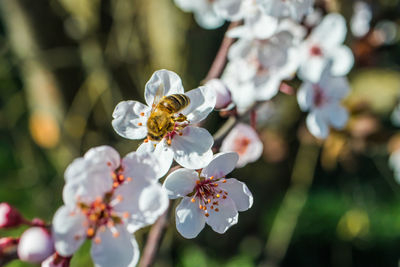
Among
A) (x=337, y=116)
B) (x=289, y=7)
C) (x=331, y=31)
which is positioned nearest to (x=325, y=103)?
(x=337, y=116)

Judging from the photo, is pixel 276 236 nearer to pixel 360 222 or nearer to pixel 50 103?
pixel 360 222

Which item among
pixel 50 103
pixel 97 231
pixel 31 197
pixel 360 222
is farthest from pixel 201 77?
pixel 97 231

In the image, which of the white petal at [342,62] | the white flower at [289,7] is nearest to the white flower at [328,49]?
the white petal at [342,62]

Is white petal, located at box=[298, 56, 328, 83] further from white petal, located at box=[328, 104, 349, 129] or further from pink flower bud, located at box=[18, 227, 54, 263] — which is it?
pink flower bud, located at box=[18, 227, 54, 263]

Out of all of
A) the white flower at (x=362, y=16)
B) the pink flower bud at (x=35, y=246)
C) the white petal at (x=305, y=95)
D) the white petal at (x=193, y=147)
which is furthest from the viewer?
the white flower at (x=362, y=16)

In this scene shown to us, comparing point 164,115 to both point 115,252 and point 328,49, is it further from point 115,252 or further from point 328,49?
point 328,49

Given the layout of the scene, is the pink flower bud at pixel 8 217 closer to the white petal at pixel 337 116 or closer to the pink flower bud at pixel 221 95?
the pink flower bud at pixel 221 95
